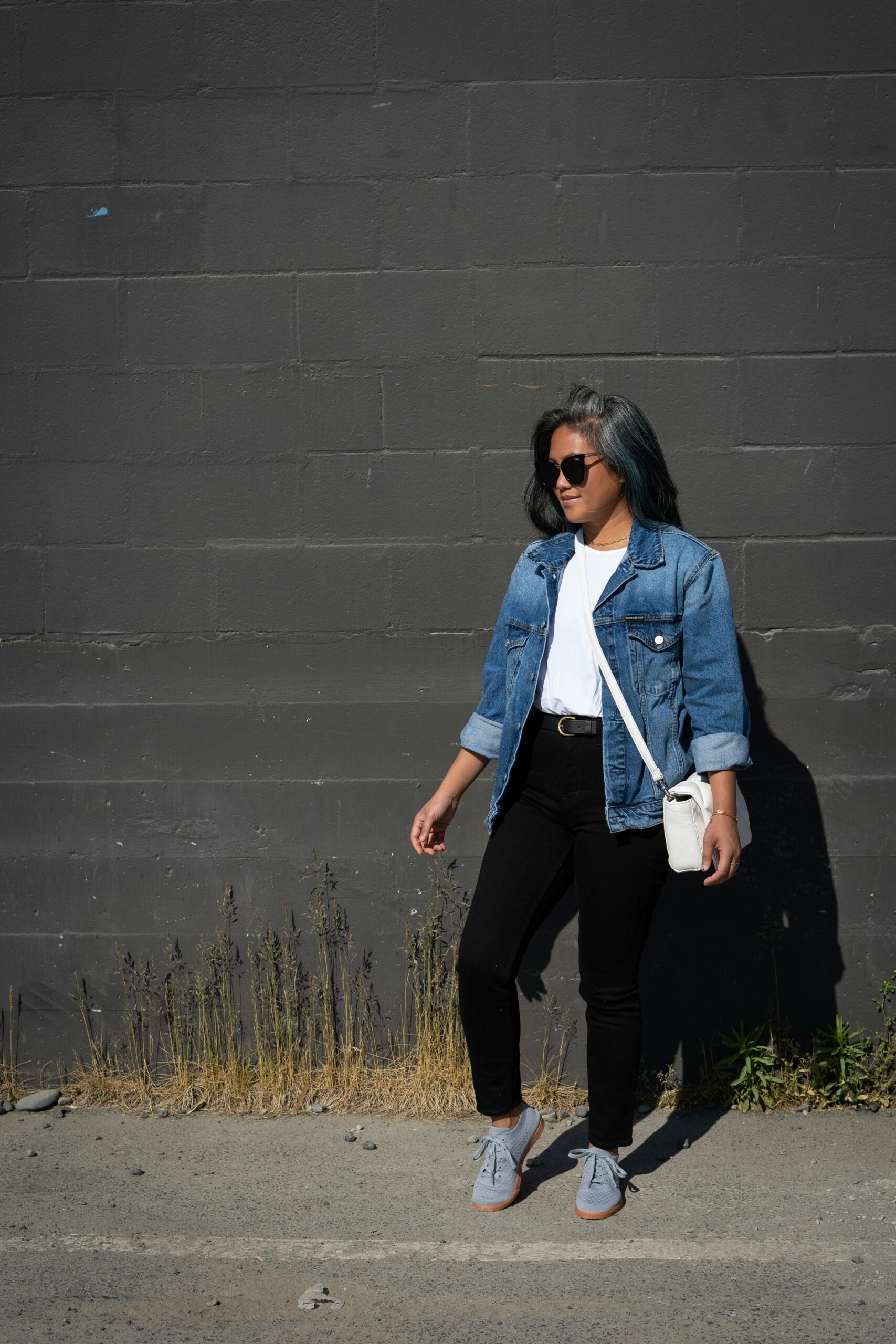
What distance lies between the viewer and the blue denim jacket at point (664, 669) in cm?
293

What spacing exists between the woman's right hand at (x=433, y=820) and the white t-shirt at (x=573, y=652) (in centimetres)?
37

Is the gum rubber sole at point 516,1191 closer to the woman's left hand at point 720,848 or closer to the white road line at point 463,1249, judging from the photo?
the white road line at point 463,1249

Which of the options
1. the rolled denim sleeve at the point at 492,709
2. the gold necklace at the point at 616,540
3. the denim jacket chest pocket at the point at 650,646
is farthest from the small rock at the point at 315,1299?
the gold necklace at the point at 616,540

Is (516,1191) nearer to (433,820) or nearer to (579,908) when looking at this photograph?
(579,908)

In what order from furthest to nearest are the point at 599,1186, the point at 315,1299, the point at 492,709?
the point at 492,709 < the point at 599,1186 < the point at 315,1299

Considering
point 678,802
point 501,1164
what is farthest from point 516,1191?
point 678,802

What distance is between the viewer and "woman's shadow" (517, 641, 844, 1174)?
3.84 m

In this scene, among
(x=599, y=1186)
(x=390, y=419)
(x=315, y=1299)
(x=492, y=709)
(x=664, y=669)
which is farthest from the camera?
(x=390, y=419)

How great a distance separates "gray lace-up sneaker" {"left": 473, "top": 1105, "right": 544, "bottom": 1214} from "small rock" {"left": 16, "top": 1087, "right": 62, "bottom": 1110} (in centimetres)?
148

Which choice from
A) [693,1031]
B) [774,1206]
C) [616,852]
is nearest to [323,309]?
[616,852]

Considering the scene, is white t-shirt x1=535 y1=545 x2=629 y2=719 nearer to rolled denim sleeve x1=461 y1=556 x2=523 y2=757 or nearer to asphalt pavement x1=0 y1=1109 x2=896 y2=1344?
rolled denim sleeve x1=461 y1=556 x2=523 y2=757

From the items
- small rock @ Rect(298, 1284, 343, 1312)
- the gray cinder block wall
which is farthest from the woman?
the gray cinder block wall

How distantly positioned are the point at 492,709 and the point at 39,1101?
1997 millimetres

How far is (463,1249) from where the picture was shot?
2.94m
